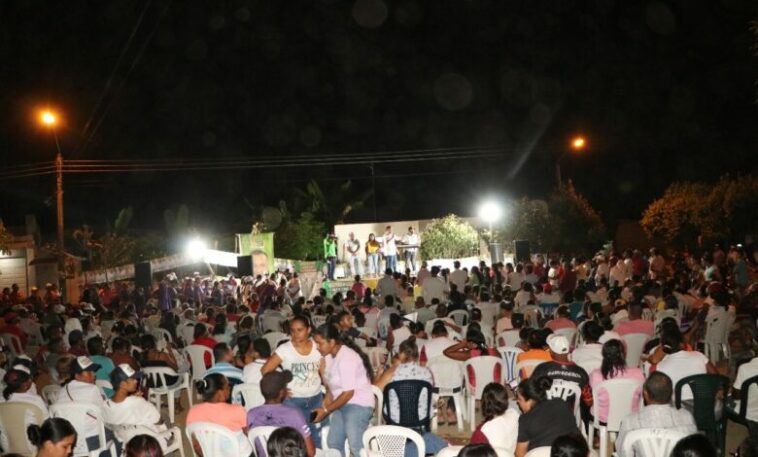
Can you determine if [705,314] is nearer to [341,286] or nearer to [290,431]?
[290,431]

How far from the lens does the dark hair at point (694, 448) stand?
3.89m

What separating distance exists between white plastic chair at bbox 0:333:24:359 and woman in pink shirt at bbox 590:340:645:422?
9.87 metres

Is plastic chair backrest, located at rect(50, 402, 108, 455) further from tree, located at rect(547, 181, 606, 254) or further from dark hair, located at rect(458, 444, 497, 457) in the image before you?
tree, located at rect(547, 181, 606, 254)

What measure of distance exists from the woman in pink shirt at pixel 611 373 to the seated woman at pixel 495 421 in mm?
1944

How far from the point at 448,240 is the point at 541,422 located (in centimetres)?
1997

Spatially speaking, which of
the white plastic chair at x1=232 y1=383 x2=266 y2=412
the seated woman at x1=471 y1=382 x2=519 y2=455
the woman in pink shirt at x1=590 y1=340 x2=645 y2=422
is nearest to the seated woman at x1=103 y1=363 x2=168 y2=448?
the white plastic chair at x1=232 y1=383 x2=266 y2=412

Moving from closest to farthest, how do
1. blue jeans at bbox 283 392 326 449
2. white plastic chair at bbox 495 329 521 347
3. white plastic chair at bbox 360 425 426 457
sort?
white plastic chair at bbox 360 425 426 457, blue jeans at bbox 283 392 326 449, white plastic chair at bbox 495 329 521 347

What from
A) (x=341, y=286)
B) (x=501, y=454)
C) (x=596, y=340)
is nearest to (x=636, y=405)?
A: (x=596, y=340)

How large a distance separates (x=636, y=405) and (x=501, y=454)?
2827 mm

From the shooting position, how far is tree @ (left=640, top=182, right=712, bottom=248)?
25.7 metres

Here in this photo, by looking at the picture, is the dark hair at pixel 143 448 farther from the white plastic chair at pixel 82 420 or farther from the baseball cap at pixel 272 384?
the white plastic chair at pixel 82 420

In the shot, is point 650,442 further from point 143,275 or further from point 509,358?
point 143,275

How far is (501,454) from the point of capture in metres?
4.75

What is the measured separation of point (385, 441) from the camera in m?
5.52
